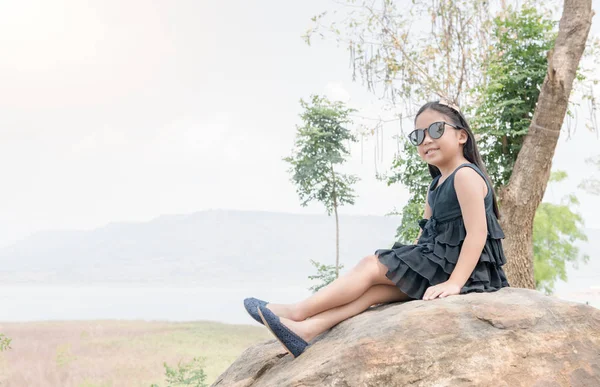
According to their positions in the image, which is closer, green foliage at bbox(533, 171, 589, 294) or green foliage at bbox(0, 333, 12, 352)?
green foliage at bbox(0, 333, 12, 352)

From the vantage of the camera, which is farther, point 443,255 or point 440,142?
point 440,142

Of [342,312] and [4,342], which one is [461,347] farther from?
[4,342]

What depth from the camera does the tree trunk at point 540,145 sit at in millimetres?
5227

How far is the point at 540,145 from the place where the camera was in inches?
209

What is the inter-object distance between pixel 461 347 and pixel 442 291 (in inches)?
11.7

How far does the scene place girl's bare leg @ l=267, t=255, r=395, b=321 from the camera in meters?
2.28

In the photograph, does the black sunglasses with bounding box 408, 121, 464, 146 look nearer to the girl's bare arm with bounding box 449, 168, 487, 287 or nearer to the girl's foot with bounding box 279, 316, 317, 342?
the girl's bare arm with bounding box 449, 168, 487, 287

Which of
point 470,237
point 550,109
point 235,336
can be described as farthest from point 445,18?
point 470,237

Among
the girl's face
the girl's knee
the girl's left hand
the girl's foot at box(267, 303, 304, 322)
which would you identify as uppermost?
the girl's face

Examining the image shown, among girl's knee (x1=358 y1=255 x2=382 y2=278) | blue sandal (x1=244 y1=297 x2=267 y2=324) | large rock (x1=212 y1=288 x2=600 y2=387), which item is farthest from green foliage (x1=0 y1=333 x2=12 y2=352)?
girl's knee (x1=358 y1=255 x2=382 y2=278)

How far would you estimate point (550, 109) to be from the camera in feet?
17.1

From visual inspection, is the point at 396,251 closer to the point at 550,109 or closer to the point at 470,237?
the point at 470,237

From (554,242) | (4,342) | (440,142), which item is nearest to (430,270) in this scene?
(440,142)

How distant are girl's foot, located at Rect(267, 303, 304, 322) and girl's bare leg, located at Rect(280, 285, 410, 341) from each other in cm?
3
